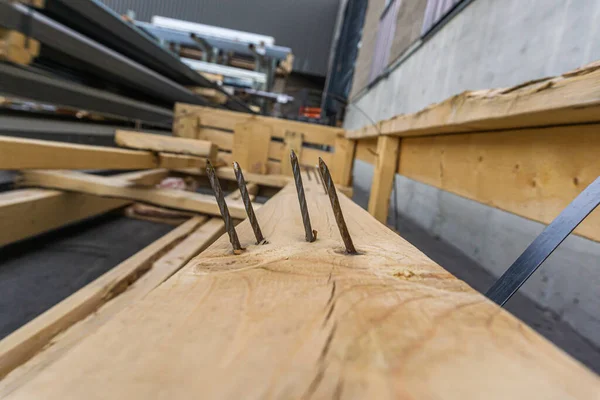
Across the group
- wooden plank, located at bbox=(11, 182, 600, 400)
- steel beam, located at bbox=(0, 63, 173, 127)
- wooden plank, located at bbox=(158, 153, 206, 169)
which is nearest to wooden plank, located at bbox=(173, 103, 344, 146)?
steel beam, located at bbox=(0, 63, 173, 127)

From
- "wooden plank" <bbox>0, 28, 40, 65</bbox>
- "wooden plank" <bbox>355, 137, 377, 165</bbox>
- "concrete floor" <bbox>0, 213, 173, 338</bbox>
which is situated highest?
"wooden plank" <bbox>0, 28, 40, 65</bbox>

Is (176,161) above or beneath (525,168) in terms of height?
beneath

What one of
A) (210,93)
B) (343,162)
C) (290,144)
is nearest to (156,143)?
(290,144)

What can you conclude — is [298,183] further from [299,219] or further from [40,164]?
[40,164]

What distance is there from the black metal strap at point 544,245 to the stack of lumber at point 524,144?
190mm

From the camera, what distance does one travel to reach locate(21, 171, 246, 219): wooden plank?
2115 mm

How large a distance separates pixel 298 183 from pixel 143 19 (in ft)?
50.5

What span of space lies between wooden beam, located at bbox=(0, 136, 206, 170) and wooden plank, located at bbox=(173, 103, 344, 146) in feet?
4.63

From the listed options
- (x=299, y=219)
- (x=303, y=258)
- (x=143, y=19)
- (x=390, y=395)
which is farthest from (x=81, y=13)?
(x=143, y=19)

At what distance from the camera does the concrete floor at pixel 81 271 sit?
5.13ft

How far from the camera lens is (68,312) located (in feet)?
3.79

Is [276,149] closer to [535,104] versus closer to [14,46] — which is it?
[14,46]

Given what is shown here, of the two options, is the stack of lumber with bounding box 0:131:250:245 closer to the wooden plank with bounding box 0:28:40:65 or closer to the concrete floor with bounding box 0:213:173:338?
the concrete floor with bounding box 0:213:173:338

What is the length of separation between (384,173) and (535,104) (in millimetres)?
1312
